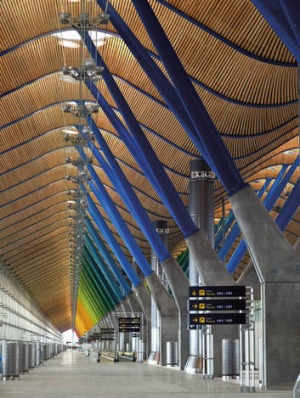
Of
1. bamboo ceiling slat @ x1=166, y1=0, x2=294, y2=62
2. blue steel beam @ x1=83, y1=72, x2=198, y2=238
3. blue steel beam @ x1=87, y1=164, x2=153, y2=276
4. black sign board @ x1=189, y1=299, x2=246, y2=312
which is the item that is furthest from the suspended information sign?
blue steel beam @ x1=87, y1=164, x2=153, y2=276

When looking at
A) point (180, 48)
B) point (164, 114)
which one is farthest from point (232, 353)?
point (164, 114)

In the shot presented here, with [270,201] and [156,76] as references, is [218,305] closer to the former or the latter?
[156,76]

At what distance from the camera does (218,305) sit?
23.0m

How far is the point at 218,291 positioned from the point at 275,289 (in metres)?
1.84

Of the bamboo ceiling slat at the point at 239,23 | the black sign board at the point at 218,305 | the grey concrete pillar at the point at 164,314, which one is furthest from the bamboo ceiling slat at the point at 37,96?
the black sign board at the point at 218,305

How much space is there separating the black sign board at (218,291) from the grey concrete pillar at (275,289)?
843mm

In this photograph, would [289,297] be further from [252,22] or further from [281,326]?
[252,22]

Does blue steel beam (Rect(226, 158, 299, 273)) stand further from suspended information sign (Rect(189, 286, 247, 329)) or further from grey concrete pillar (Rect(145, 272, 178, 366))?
suspended information sign (Rect(189, 286, 247, 329))

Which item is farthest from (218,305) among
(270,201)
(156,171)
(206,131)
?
(270,201)

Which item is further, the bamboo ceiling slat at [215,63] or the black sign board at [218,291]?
the bamboo ceiling slat at [215,63]

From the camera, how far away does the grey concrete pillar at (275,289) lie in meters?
21.3

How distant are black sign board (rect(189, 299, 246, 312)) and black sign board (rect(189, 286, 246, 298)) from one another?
167 millimetres

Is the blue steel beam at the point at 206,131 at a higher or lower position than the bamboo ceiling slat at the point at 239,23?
lower

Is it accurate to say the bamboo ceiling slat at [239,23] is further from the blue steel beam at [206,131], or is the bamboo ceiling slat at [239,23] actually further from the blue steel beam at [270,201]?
the blue steel beam at [270,201]
